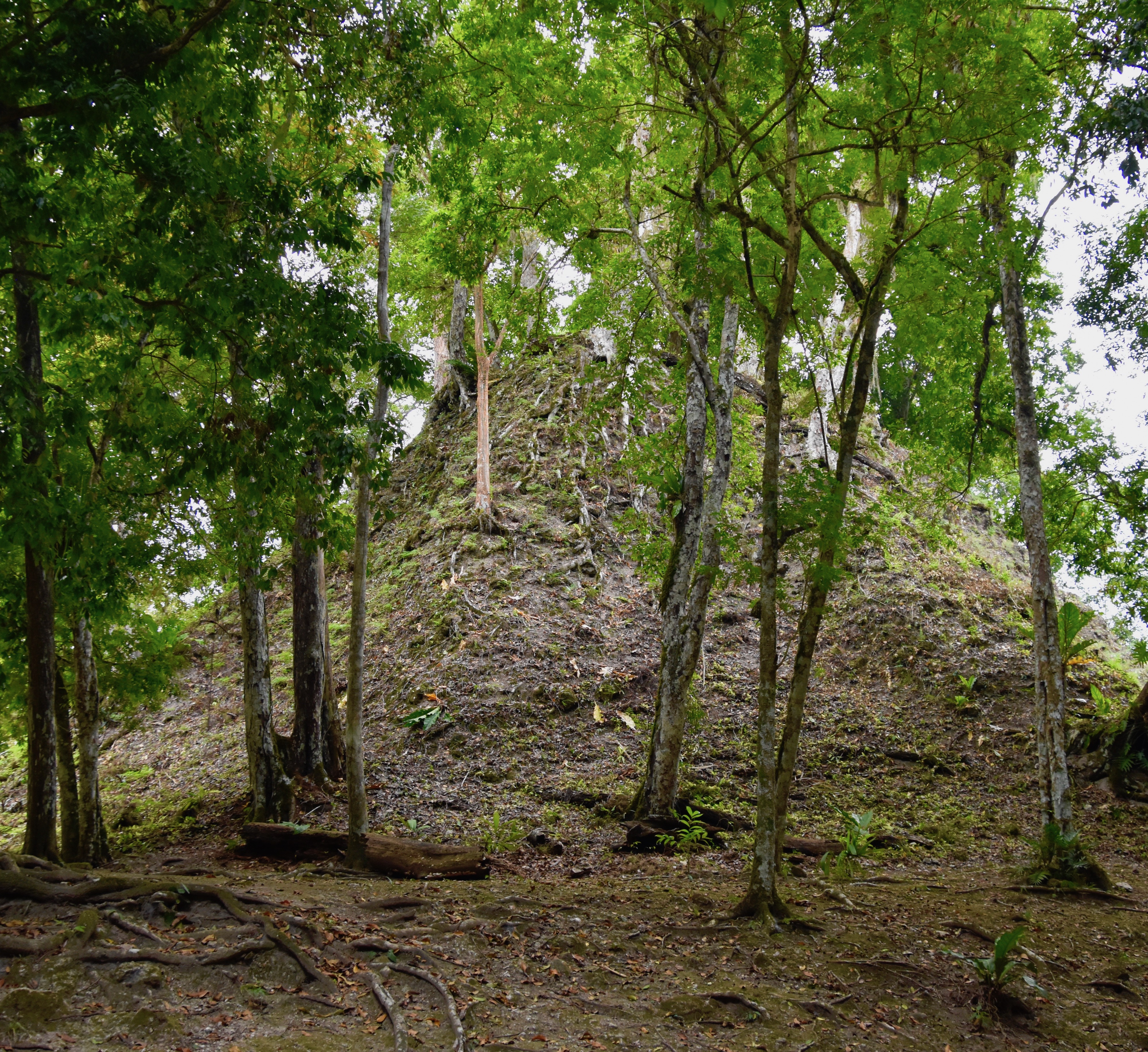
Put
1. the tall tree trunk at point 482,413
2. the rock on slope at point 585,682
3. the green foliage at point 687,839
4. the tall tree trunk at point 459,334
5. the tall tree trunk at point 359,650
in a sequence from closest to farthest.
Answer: the tall tree trunk at point 359,650 → the green foliage at point 687,839 → the rock on slope at point 585,682 → the tall tree trunk at point 482,413 → the tall tree trunk at point 459,334

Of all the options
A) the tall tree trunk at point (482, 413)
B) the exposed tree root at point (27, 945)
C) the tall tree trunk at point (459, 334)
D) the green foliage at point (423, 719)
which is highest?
the tall tree trunk at point (459, 334)

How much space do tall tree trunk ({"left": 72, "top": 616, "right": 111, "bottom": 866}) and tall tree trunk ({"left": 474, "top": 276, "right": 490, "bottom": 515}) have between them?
29.6 ft

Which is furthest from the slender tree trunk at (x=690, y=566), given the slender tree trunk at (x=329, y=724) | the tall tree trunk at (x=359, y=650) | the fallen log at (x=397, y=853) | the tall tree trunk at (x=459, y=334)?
the tall tree trunk at (x=459, y=334)

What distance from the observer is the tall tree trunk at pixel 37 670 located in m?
6.80

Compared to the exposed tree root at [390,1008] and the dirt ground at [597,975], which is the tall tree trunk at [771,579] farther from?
the exposed tree root at [390,1008]

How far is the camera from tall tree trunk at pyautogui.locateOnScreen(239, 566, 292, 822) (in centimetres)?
1027

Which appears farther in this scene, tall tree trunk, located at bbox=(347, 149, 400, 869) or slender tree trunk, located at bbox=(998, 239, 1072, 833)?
slender tree trunk, located at bbox=(998, 239, 1072, 833)

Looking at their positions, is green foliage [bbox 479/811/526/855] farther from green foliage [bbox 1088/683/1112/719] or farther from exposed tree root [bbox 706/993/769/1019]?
green foliage [bbox 1088/683/1112/719]

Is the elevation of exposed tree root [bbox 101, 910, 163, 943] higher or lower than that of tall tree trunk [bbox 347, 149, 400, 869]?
lower

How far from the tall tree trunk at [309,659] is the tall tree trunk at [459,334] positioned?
8.56 m

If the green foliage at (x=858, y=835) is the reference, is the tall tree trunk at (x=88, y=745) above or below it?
above

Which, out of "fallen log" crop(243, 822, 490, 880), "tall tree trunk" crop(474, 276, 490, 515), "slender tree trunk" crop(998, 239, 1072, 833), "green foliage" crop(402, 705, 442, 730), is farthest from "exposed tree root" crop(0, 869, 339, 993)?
"tall tree trunk" crop(474, 276, 490, 515)

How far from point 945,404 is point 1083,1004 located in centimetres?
901

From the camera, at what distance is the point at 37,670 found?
6812 mm
